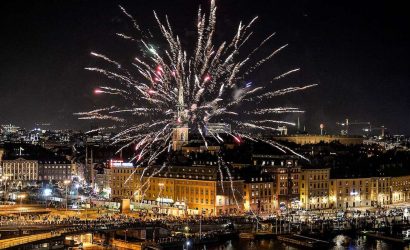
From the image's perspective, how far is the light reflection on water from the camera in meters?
35.7

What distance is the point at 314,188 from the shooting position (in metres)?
51.6

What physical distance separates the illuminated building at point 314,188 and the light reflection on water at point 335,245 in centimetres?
1162

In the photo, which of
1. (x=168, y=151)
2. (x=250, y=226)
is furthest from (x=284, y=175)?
(x=168, y=151)

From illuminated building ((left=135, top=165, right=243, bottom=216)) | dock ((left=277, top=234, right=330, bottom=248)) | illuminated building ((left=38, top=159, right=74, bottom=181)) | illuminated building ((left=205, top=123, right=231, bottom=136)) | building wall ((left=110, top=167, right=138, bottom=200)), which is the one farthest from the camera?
illuminated building ((left=38, top=159, right=74, bottom=181))

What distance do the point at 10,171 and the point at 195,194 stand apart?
1153 inches

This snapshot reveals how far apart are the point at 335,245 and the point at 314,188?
1449 cm

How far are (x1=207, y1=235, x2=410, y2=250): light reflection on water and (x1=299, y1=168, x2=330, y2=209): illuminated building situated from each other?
11.6 metres

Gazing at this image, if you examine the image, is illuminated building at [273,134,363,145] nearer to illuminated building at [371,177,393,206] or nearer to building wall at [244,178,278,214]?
illuminated building at [371,177,393,206]

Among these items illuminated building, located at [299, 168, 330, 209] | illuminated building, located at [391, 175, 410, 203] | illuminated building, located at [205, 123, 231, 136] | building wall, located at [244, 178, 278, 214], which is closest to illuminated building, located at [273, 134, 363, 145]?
illuminated building, located at [205, 123, 231, 136]

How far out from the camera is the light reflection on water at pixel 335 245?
35709 millimetres

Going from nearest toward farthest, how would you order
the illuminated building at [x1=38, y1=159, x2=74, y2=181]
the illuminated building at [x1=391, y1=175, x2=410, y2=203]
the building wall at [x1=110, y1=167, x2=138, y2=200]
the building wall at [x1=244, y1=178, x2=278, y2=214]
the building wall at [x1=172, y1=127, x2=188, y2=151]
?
the building wall at [x1=244, y1=178, x2=278, y2=214], the building wall at [x1=110, y1=167, x2=138, y2=200], the illuminated building at [x1=391, y1=175, x2=410, y2=203], the building wall at [x1=172, y1=127, x2=188, y2=151], the illuminated building at [x1=38, y1=159, x2=74, y2=181]

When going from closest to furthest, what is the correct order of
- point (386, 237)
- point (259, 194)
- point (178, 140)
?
point (386, 237)
point (259, 194)
point (178, 140)

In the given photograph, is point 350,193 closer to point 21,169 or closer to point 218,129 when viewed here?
point 218,129

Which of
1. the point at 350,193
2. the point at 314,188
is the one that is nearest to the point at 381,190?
the point at 350,193
